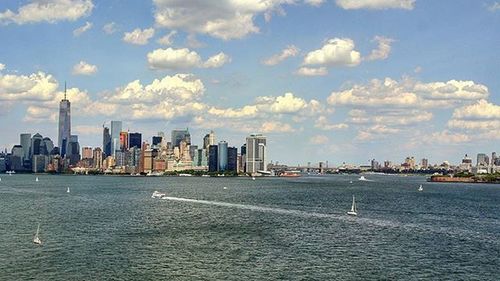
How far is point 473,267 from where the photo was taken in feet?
217

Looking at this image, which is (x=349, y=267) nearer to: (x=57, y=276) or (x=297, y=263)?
(x=297, y=263)

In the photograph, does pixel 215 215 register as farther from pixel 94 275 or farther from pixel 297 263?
pixel 94 275

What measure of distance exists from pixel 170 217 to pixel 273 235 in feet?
109

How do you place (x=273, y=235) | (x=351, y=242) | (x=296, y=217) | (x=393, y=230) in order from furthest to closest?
1. (x=296, y=217)
2. (x=393, y=230)
3. (x=273, y=235)
4. (x=351, y=242)

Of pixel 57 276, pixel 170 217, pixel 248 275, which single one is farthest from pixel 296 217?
pixel 57 276

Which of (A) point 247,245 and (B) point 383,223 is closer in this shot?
(A) point 247,245

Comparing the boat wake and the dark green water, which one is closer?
the dark green water

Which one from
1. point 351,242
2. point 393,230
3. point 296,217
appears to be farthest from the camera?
point 296,217

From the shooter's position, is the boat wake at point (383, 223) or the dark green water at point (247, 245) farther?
the boat wake at point (383, 223)

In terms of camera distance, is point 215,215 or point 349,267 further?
point 215,215

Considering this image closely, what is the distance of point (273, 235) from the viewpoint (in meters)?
86.4

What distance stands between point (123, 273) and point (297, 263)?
64.7 ft

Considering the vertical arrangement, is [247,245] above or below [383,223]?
below

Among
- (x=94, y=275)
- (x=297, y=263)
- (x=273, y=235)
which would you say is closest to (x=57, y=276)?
(x=94, y=275)
